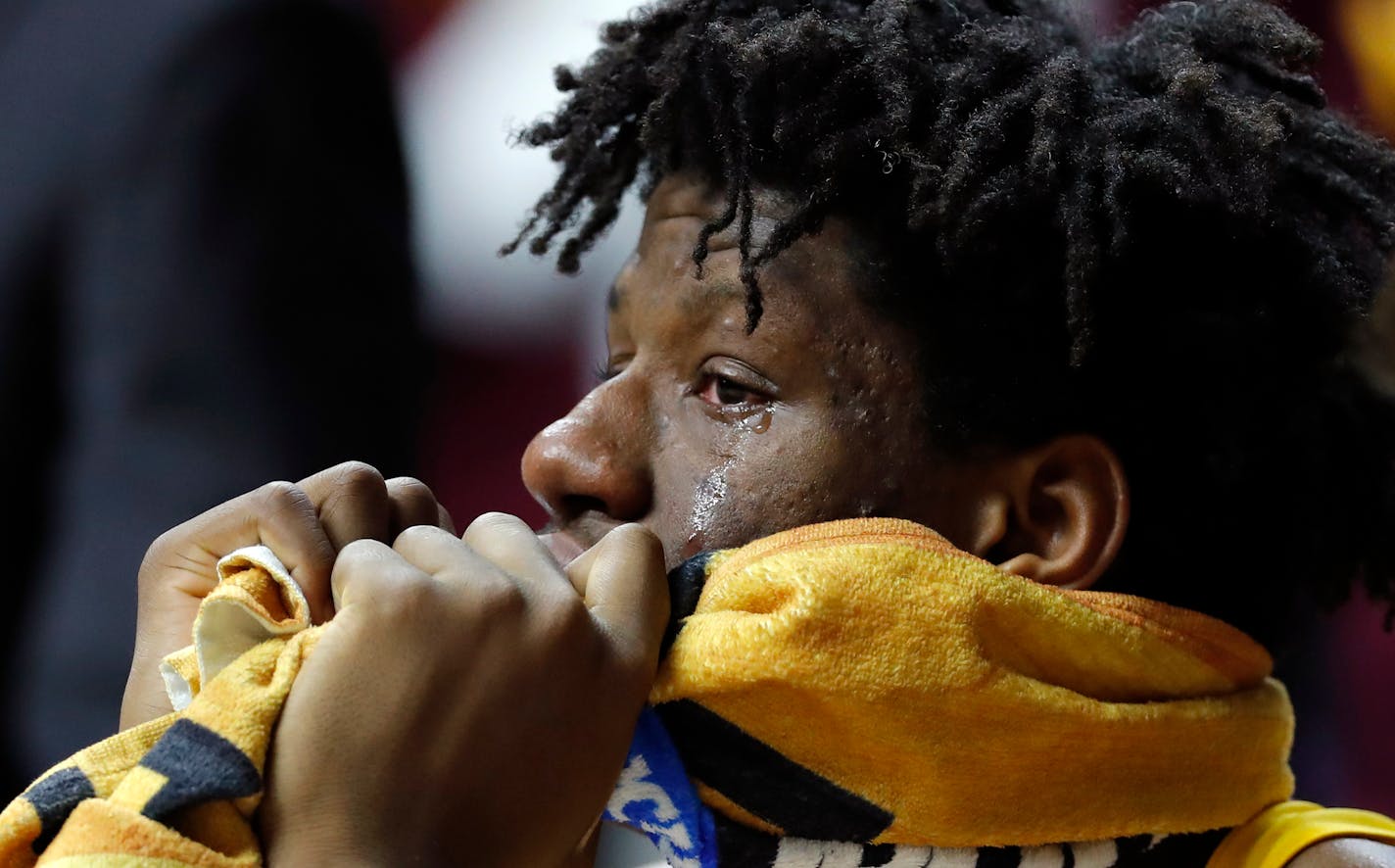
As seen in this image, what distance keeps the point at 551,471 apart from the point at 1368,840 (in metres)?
0.96

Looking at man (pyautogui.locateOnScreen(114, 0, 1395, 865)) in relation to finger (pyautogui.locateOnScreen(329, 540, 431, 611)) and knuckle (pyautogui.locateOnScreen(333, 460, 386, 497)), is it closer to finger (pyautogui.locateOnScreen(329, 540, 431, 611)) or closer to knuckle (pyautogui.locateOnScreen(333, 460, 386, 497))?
knuckle (pyautogui.locateOnScreen(333, 460, 386, 497))

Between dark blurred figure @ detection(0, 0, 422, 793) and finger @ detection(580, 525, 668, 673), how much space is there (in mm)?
1307

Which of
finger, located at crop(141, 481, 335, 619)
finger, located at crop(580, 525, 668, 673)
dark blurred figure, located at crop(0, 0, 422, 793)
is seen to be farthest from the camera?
dark blurred figure, located at crop(0, 0, 422, 793)

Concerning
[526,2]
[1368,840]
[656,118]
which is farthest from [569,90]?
[526,2]

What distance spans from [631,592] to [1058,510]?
563mm

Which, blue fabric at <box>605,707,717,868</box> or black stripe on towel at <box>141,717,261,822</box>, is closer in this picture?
black stripe on towel at <box>141,717,261,822</box>

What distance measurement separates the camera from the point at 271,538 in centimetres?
135

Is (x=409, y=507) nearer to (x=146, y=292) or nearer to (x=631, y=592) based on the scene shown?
(x=631, y=592)

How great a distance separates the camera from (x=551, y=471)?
1530 millimetres

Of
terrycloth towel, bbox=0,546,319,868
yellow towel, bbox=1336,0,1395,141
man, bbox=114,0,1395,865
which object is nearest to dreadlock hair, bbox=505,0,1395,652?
man, bbox=114,0,1395,865

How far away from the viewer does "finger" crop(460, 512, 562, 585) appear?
1169mm

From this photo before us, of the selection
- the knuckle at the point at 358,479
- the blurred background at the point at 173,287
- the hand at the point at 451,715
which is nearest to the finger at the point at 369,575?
the hand at the point at 451,715

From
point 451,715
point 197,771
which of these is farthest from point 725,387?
point 197,771

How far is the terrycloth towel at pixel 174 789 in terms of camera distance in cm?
98
